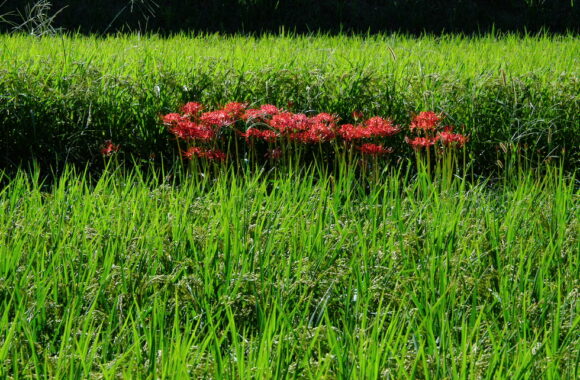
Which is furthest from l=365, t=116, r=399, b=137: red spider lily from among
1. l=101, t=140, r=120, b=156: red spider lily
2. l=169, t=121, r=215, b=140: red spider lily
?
l=101, t=140, r=120, b=156: red spider lily

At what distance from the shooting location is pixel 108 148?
12.4 feet

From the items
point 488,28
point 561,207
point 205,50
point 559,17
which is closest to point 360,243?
point 561,207

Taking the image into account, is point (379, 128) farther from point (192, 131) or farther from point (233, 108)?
point (192, 131)

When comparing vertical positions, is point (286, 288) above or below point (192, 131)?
below

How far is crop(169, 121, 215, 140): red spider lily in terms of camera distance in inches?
142

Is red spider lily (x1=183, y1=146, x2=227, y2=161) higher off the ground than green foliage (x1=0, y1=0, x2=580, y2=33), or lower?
lower

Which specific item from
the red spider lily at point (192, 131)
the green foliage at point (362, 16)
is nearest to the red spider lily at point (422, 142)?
the red spider lily at point (192, 131)

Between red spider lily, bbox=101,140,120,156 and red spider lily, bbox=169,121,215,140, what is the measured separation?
351mm

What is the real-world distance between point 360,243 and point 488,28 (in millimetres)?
6850

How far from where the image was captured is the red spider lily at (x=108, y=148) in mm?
3787

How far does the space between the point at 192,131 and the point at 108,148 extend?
17.8 inches

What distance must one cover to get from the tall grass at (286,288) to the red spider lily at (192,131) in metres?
0.52

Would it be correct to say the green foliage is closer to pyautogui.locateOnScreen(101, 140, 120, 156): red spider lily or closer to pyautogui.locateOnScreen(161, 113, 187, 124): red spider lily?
pyautogui.locateOnScreen(101, 140, 120, 156): red spider lily

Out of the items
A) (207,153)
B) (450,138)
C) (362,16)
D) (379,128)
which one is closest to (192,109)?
(207,153)
